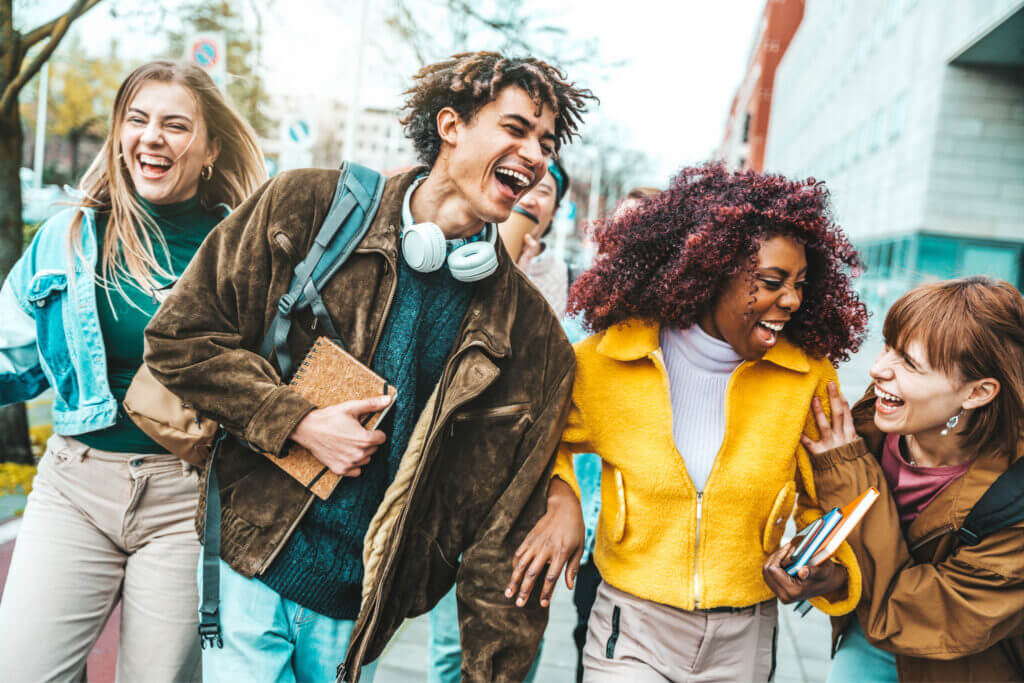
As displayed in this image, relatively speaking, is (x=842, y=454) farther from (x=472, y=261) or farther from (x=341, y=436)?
(x=341, y=436)

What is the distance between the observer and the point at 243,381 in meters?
1.92

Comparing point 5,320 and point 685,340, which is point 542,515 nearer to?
point 685,340

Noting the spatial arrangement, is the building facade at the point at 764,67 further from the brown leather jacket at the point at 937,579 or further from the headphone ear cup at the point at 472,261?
the headphone ear cup at the point at 472,261

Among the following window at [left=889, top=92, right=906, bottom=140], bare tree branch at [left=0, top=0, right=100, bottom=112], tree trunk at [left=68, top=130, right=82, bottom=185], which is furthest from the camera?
tree trunk at [left=68, top=130, right=82, bottom=185]

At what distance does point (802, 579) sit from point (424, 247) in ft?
4.32

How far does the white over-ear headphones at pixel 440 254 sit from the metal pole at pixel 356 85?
9376 mm

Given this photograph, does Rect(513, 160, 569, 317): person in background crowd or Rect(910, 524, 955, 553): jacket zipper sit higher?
Rect(513, 160, 569, 317): person in background crowd

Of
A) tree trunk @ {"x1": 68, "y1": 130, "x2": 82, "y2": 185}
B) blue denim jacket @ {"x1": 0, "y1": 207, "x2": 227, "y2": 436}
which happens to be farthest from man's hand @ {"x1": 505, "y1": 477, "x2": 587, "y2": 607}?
tree trunk @ {"x1": 68, "y1": 130, "x2": 82, "y2": 185}

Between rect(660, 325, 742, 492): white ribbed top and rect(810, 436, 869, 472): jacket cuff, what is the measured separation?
0.29 m

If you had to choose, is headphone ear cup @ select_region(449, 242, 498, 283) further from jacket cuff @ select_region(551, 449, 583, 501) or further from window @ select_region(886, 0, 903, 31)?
window @ select_region(886, 0, 903, 31)

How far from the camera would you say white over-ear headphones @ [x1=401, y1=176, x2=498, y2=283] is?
2.01 meters

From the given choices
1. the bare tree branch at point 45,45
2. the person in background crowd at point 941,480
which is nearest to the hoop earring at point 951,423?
the person in background crowd at point 941,480

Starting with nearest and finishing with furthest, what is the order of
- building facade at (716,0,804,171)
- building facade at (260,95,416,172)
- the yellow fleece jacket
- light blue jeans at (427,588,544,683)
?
the yellow fleece jacket → light blue jeans at (427,588,544,683) → building facade at (260,95,416,172) → building facade at (716,0,804,171)

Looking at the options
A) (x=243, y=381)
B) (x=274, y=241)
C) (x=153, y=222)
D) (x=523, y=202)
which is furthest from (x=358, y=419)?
(x=523, y=202)
